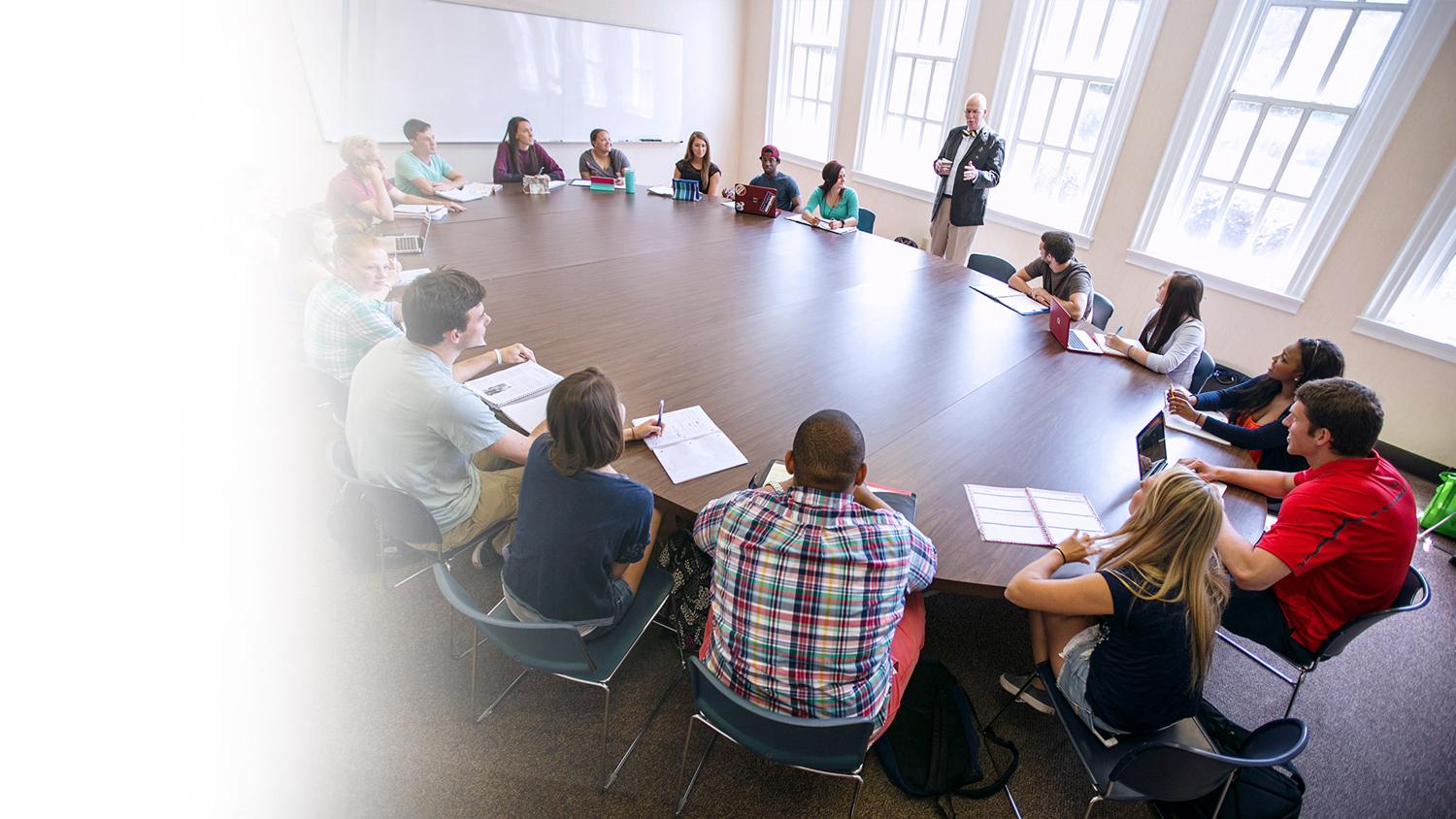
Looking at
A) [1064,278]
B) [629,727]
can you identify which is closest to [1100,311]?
[1064,278]

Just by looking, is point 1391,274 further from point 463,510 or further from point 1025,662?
point 463,510

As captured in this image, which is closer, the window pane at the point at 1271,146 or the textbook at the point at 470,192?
the window pane at the point at 1271,146

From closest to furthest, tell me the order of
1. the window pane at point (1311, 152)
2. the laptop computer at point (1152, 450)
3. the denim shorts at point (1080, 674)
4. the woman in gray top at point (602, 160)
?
the denim shorts at point (1080, 674) → the laptop computer at point (1152, 450) → the window pane at point (1311, 152) → the woman in gray top at point (602, 160)

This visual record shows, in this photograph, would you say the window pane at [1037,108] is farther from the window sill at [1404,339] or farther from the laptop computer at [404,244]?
the laptop computer at [404,244]

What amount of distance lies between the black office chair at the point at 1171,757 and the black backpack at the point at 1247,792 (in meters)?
0.11

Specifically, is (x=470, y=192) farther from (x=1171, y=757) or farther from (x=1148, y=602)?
(x=1171, y=757)

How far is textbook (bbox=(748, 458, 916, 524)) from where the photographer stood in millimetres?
1849

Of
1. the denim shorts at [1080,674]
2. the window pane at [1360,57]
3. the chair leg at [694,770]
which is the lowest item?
the chair leg at [694,770]

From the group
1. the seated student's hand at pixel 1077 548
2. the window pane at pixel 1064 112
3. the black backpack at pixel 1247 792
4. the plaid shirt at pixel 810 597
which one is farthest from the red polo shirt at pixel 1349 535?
the window pane at pixel 1064 112

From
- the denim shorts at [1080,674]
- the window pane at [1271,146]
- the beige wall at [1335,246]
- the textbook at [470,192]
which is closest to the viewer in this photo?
the denim shorts at [1080,674]

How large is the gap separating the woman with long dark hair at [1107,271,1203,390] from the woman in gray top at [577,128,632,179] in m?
4.45

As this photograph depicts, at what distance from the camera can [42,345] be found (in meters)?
1.21

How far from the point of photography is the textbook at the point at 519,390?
7.42 feet

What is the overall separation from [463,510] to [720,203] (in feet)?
13.9
